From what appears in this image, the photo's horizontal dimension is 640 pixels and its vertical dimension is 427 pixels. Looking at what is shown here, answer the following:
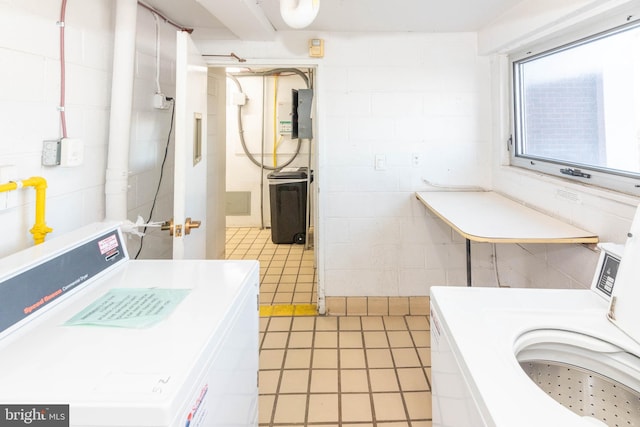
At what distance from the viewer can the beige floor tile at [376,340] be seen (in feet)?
7.66

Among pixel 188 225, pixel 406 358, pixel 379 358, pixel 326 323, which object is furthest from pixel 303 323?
pixel 188 225

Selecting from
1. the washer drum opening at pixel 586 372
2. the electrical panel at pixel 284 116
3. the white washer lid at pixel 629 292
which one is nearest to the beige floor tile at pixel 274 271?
the electrical panel at pixel 284 116

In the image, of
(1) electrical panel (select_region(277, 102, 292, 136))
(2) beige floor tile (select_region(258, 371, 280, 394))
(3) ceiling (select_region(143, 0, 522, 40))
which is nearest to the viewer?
(2) beige floor tile (select_region(258, 371, 280, 394))

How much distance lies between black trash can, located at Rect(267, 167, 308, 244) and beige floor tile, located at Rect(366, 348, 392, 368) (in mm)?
2493

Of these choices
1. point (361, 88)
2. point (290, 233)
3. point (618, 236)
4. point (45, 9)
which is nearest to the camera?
point (45, 9)

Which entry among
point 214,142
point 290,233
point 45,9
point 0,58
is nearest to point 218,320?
point 0,58

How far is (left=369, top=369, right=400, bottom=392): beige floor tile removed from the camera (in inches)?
75.7

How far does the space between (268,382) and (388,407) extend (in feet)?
2.12

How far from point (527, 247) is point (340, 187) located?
4.27 feet

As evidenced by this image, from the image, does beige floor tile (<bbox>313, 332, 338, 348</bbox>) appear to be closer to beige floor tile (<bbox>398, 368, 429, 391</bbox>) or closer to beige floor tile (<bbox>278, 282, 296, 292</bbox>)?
beige floor tile (<bbox>398, 368, 429, 391</bbox>)

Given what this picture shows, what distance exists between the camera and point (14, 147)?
4.15 feet

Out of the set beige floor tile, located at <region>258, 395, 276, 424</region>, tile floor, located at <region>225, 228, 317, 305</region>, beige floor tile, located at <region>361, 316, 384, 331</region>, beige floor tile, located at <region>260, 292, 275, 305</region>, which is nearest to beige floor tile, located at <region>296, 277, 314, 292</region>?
tile floor, located at <region>225, 228, 317, 305</region>

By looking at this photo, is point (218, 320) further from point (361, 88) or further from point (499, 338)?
point (361, 88)

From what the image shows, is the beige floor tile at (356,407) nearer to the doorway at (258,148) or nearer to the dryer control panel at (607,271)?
the dryer control panel at (607,271)
